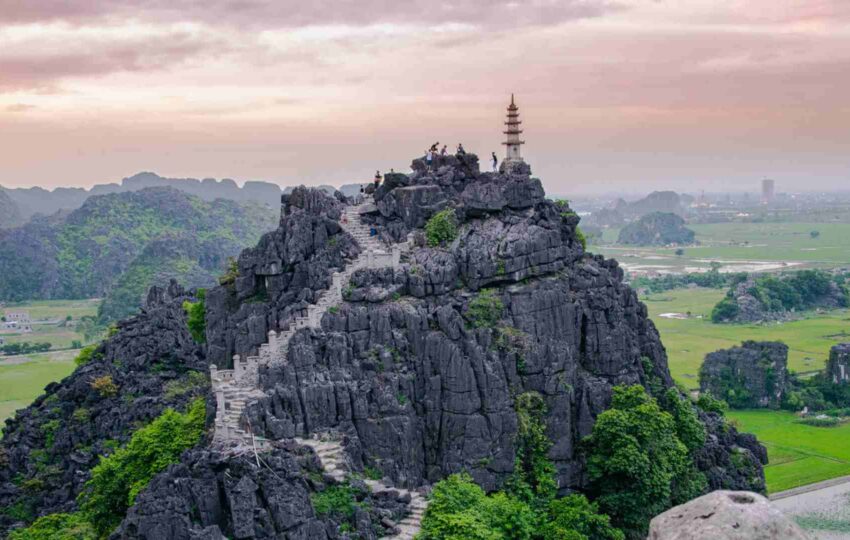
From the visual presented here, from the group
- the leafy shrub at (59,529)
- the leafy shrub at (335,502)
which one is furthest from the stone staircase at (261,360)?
the leafy shrub at (59,529)

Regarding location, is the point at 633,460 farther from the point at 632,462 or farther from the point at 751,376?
the point at 751,376

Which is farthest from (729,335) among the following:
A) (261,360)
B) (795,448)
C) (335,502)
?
(335,502)

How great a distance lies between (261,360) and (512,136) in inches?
775

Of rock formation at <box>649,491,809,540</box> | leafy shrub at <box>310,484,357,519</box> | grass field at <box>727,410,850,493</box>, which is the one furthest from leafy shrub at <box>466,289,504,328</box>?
rock formation at <box>649,491,809,540</box>

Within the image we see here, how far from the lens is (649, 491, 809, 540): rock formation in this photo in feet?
46.5

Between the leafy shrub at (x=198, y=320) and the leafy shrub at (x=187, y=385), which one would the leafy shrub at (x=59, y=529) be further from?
the leafy shrub at (x=198, y=320)

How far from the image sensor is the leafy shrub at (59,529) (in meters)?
45.2

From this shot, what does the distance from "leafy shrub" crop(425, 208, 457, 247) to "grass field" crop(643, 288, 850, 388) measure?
54.4 metres

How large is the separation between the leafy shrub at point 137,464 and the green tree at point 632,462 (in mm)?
18706

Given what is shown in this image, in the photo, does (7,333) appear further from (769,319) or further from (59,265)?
(769,319)

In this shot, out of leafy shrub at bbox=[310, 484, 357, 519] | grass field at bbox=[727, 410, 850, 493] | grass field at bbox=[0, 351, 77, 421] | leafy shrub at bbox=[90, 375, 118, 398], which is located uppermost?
leafy shrub at bbox=[90, 375, 118, 398]

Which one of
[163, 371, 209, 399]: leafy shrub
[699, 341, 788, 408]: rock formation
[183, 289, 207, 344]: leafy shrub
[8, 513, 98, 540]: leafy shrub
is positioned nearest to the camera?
[8, 513, 98, 540]: leafy shrub

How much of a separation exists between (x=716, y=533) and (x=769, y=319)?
130984 millimetres

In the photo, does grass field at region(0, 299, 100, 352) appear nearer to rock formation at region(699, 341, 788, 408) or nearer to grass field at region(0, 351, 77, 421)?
grass field at region(0, 351, 77, 421)
